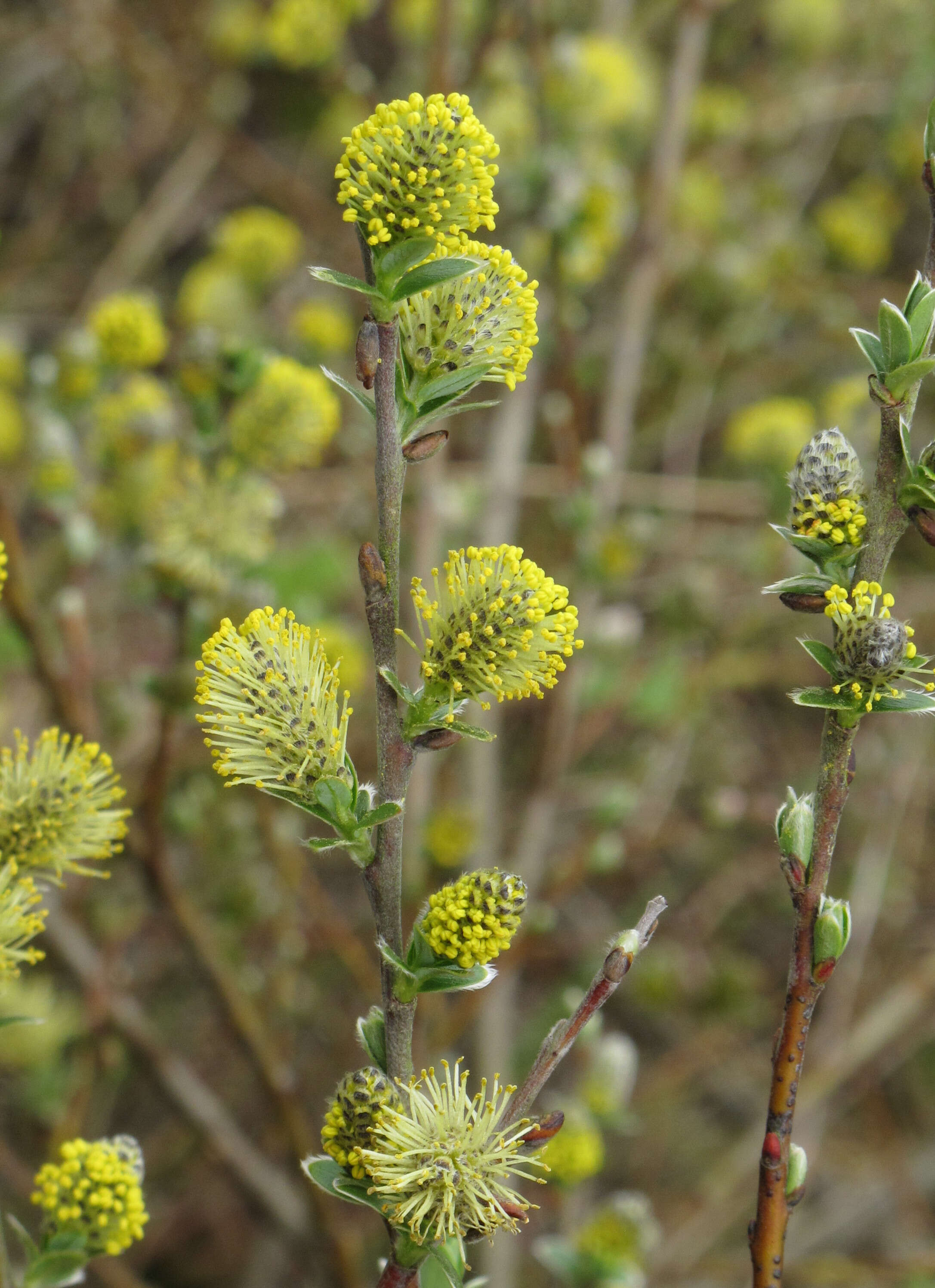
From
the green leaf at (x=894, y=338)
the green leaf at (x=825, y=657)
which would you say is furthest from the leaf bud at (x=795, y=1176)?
the green leaf at (x=894, y=338)

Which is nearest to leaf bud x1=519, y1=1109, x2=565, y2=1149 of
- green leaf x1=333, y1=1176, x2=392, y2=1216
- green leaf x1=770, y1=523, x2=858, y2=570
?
green leaf x1=333, y1=1176, x2=392, y2=1216

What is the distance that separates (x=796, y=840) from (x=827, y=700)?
0.10 meters

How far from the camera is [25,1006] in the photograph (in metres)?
1.97

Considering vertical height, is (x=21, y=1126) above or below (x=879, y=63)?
below

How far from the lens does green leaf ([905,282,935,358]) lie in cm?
81

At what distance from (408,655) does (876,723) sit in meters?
1.44

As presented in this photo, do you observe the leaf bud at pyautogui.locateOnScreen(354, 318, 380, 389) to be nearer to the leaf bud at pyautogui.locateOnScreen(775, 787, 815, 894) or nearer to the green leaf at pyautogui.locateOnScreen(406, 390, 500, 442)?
the green leaf at pyautogui.locateOnScreen(406, 390, 500, 442)

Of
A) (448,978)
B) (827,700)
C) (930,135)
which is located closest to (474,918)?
(448,978)

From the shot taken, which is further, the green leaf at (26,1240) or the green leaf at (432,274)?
the green leaf at (26,1240)

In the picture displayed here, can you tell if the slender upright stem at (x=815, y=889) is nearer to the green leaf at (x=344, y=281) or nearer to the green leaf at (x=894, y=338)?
the green leaf at (x=894, y=338)

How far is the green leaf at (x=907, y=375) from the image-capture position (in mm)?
782

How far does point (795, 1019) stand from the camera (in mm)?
838

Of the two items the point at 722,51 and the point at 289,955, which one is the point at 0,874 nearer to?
the point at 289,955

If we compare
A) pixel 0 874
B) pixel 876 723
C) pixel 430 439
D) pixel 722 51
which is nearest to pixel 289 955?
pixel 0 874
